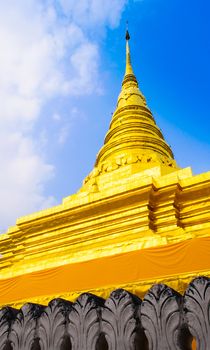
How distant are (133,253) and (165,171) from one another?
16.8 feet

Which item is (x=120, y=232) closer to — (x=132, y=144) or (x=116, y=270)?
(x=116, y=270)

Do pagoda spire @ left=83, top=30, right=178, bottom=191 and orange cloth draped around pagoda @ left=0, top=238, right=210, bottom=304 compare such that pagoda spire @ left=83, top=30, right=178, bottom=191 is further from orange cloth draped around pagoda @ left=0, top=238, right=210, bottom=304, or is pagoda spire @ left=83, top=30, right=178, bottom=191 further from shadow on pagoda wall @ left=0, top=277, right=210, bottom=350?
shadow on pagoda wall @ left=0, top=277, right=210, bottom=350

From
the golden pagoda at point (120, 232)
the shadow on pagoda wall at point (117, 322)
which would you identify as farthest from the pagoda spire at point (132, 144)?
the shadow on pagoda wall at point (117, 322)

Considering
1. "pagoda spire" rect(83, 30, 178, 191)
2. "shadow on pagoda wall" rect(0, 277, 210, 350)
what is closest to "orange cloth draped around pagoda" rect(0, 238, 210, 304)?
"shadow on pagoda wall" rect(0, 277, 210, 350)

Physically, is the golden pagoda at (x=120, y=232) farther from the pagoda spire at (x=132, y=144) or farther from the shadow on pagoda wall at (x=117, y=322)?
the shadow on pagoda wall at (x=117, y=322)

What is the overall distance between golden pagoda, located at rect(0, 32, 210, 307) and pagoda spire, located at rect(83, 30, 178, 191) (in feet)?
0.13

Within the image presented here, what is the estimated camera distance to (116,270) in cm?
592

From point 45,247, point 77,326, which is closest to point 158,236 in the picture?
point 45,247

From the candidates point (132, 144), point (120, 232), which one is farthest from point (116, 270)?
point (132, 144)

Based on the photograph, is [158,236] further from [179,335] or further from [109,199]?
[179,335]

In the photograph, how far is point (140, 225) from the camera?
897 cm

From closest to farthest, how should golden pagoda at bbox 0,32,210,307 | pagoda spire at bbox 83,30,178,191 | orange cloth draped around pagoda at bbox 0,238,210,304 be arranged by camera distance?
orange cloth draped around pagoda at bbox 0,238,210,304, golden pagoda at bbox 0,32,210,307, pagoda spire at bbox 83,30,178,191

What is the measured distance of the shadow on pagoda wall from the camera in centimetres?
286

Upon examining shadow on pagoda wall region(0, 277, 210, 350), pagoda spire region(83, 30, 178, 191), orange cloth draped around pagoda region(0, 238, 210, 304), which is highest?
pagoda spire region(83, 30, 178, 191)
